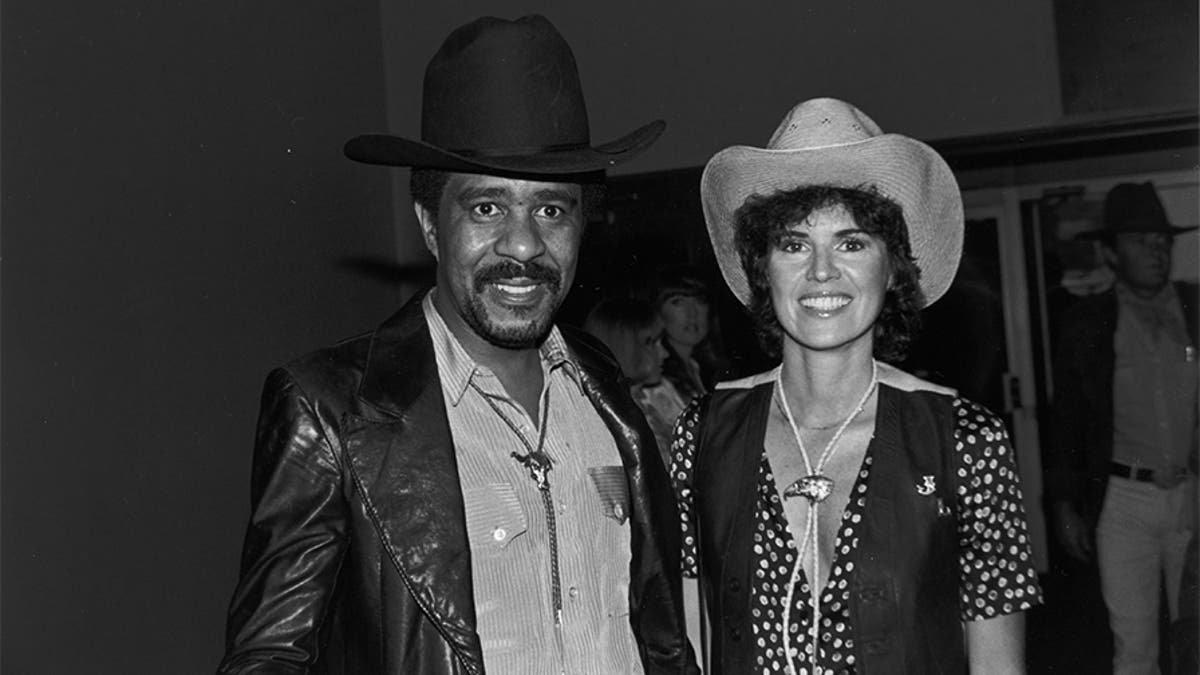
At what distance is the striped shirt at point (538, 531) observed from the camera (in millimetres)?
2082

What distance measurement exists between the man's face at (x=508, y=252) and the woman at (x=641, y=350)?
7.05 ft

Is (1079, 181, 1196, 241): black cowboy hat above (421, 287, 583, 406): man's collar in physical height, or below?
above

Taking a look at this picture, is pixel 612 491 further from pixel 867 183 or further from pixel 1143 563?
pixel 1143 563

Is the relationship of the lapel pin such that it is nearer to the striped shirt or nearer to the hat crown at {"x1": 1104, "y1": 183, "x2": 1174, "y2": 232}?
the striped shirt

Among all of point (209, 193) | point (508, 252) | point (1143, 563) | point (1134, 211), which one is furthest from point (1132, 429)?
point (209, 193)

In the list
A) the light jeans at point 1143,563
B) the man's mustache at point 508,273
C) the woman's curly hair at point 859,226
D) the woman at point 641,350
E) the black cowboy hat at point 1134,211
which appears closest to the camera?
the man's mustache at point 508,273

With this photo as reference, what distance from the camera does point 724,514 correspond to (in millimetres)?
2369

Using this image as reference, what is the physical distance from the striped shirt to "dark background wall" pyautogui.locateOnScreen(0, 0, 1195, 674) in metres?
1.29

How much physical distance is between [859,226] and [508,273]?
71cm

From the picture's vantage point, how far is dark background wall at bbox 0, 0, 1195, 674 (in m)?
Result: 2.96

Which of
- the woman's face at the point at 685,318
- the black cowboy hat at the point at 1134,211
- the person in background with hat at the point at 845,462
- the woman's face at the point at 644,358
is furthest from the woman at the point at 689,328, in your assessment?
the person in background with hat at the point at 845,462

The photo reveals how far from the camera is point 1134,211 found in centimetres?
495

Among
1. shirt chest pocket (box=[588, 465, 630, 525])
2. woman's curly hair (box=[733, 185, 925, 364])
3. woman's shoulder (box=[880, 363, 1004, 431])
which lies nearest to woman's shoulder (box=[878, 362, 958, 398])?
woman's shoulder (box=[880, 363, 1004, 431])

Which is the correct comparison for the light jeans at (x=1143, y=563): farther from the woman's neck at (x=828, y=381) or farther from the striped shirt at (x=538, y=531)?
the striped shirt at (x=538, y=531)
